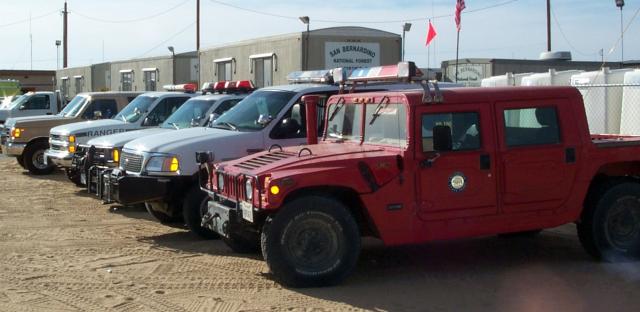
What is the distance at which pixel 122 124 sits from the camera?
13.6 m

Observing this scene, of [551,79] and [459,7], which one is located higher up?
[459,7]

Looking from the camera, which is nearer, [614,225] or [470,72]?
[614,225]

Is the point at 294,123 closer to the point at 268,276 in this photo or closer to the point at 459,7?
the point at 268,276

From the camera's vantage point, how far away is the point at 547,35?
35.2 m

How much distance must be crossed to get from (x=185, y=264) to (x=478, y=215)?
297 centimetres

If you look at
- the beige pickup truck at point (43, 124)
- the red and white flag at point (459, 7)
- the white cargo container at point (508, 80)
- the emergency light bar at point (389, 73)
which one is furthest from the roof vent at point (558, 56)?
the emergency light bar at point (389, 73)

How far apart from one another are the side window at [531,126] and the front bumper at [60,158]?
356 inches

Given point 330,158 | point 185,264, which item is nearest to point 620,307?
point 330,158

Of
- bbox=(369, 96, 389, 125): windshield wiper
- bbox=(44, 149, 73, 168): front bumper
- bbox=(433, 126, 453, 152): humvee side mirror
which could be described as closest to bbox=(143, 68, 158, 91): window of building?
bbox=(44, 149, 73, 168): front bumper

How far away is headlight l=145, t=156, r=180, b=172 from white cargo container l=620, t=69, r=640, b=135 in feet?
22.8

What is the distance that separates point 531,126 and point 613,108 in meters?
5.72

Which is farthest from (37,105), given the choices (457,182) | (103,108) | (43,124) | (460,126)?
(457,182)

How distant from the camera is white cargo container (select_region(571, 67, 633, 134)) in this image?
39.7 feet

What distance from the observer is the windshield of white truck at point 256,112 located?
30.9 feet
